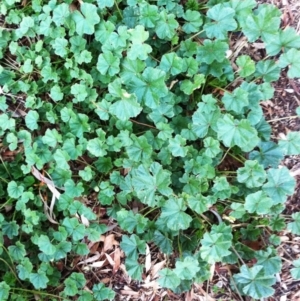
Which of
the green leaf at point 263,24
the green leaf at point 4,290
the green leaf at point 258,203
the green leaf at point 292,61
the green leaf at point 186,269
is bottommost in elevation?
the green leaf at point 186,269

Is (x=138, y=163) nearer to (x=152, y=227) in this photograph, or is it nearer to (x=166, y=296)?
(x=152, y=227)

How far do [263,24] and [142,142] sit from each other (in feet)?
1.86

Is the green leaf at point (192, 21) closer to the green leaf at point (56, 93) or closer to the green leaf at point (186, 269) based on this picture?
the green leaf at point (56, 93)

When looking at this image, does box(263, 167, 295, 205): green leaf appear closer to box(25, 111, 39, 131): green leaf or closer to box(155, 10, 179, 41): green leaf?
box(155, 10, 179, 41): green leaf

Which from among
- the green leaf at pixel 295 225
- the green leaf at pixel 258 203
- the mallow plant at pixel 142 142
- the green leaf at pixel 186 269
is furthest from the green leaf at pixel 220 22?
the green leaf at pixel 186 269

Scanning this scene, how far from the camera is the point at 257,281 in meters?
1.56

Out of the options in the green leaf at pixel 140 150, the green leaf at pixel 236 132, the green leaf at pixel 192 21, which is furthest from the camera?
the green leaf at pixel 192 21

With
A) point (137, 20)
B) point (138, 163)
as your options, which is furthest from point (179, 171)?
point (137, 20)

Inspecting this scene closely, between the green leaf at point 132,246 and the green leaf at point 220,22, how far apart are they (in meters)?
0.75

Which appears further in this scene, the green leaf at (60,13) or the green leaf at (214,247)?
the green leaf at (60,13)

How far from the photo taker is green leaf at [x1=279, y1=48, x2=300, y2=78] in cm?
158

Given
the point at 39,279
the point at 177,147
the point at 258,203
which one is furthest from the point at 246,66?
the point at 39,279

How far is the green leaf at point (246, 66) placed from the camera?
165 centimetres

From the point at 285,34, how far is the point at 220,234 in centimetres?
70
